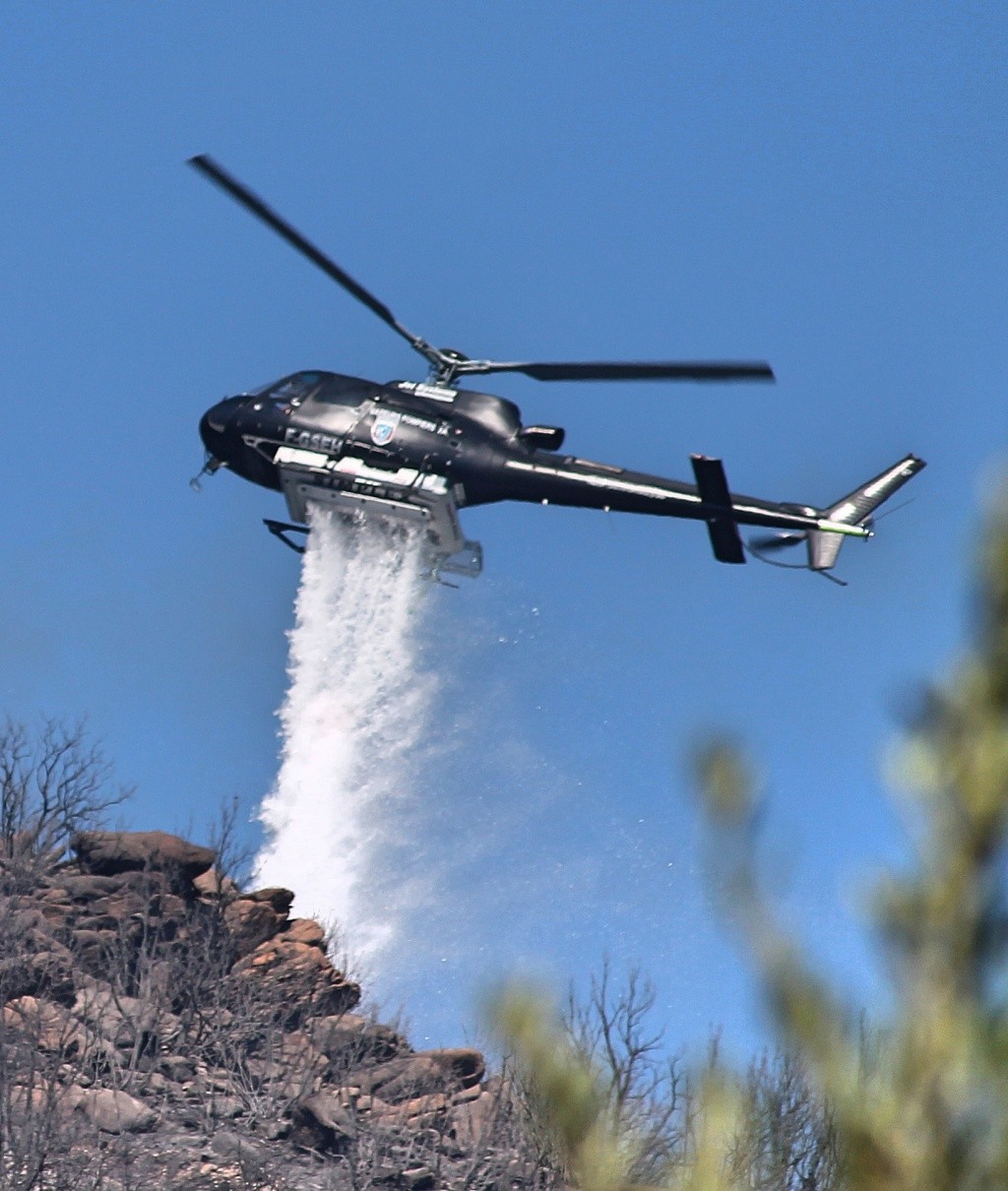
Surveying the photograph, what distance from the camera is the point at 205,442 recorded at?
32.2 metres

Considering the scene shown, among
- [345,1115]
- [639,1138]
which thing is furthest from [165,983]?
[639,1138]

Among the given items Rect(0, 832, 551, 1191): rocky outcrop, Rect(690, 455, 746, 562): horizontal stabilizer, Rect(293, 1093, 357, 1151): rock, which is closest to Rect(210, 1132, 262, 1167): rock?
Rect(0, 832, 551, 1191): rocky outcrop

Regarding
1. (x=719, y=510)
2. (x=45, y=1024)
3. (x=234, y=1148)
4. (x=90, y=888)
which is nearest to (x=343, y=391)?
(x=719, y=510)

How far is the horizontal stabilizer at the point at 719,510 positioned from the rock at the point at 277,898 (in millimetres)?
26161

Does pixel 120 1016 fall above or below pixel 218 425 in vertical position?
below

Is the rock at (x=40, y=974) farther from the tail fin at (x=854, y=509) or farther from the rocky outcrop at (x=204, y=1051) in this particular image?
the tail fin at (x=854, y=509)

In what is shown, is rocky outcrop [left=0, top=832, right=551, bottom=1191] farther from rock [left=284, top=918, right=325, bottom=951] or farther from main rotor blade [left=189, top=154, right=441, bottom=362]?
main rotor blade [left=189, top=154, right=441, bottom=362]

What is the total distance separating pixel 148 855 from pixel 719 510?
2689cm

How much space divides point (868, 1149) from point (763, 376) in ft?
78.1

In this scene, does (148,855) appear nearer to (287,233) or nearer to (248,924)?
(248,924)

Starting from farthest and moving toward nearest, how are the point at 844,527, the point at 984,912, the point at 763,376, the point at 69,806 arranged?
the point at 69,806 < the point at 844,527 < the point at 763,376 < the point at 984,912

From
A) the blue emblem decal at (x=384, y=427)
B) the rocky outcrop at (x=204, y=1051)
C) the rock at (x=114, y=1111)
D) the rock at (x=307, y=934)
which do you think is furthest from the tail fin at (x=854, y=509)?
the rock at (x=307, y=934)

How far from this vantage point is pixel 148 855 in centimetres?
4831

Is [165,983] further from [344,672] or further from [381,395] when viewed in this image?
[381,395]
